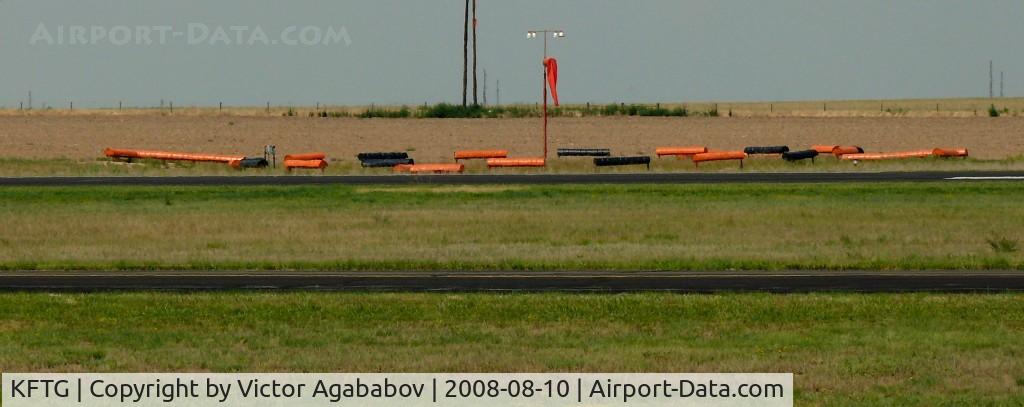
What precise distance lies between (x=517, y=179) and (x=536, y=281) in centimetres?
3847

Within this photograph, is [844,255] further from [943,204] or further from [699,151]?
[699,151]

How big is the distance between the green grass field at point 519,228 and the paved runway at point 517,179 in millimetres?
3853

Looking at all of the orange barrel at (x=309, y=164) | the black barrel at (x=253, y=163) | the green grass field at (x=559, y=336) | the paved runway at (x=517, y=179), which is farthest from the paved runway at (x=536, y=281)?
the black barrel at (x=253, y=163)

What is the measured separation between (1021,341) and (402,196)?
38817mm

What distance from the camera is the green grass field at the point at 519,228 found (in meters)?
36.5

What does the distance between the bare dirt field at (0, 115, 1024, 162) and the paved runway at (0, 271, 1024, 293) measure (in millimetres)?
66824

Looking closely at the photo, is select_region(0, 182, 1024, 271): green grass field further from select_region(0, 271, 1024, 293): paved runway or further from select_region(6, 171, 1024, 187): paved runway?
select_region(6, 171, 1024, 187): paved runway

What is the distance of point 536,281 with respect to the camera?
31625mm

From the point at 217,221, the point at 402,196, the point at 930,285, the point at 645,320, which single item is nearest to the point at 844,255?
the point at 930,285

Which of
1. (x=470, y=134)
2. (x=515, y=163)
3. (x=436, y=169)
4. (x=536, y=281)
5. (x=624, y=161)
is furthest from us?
(x=470, y=134)

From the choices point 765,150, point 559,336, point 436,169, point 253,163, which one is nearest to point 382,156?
point 253,163

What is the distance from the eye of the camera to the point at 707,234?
4431cm

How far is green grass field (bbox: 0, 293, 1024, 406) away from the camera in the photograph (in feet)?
66.2

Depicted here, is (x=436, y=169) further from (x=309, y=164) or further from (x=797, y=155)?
(x=797, y=155)
